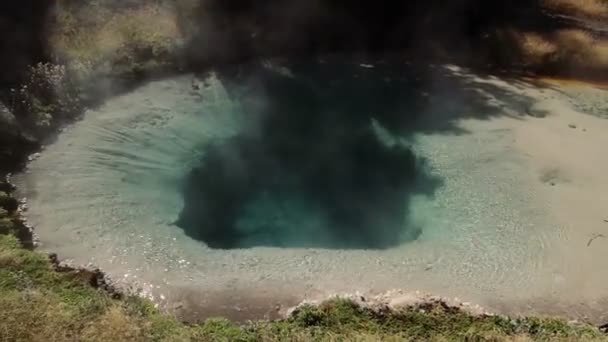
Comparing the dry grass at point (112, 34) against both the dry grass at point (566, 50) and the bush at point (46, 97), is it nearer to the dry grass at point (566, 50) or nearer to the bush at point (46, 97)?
the bush at point (46, 97)

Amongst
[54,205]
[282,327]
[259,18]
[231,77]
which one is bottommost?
[282,327]

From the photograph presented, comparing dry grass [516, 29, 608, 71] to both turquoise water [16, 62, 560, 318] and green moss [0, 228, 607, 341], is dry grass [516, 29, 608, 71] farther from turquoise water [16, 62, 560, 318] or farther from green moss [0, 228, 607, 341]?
green moss [0, 228, 607, 341]

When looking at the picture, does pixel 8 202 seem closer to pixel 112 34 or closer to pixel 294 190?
pixel 294 190

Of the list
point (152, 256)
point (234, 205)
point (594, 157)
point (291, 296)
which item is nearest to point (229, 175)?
point (234, 205)

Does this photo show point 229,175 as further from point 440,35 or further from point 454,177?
point 440,35

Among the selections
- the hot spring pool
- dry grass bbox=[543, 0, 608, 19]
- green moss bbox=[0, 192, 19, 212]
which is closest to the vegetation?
green moss bbox=[0, 192, 19, 212]

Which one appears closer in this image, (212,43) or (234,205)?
(234,205)
